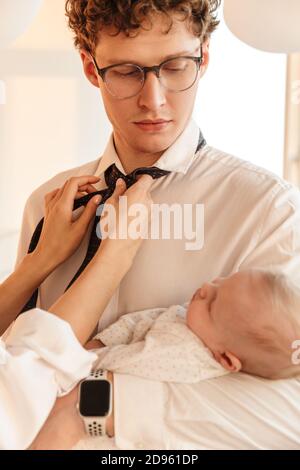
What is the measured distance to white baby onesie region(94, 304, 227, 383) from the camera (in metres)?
1.00

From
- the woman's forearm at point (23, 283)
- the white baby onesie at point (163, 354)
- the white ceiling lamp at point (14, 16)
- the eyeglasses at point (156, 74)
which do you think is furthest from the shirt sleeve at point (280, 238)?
the white ceiling lamp at point (14, 16)

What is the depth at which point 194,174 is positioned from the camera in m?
1.26

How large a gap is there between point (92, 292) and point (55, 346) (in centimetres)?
16

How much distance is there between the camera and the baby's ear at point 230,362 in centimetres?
100

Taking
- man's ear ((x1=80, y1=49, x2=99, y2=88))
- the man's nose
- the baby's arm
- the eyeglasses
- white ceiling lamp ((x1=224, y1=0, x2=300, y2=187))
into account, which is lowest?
the baby's arm

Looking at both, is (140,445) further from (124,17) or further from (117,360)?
(124,17)

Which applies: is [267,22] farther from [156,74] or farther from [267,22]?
[156,74]

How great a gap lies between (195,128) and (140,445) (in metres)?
0.70

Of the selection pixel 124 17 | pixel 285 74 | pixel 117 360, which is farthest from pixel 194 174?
pixel 285 74

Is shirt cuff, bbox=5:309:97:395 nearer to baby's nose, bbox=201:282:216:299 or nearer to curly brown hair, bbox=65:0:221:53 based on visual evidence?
baby's nose, bbox=201:282:216:299

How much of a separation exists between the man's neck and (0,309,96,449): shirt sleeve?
506 mm

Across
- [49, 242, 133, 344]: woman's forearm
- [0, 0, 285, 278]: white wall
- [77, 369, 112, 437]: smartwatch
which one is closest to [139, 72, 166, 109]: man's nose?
[49, 242, 133, 344]: woman's forearm

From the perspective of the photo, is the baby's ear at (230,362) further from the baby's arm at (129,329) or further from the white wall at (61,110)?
the white wall at (61,110)

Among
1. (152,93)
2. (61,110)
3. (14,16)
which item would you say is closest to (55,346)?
(152,93)
